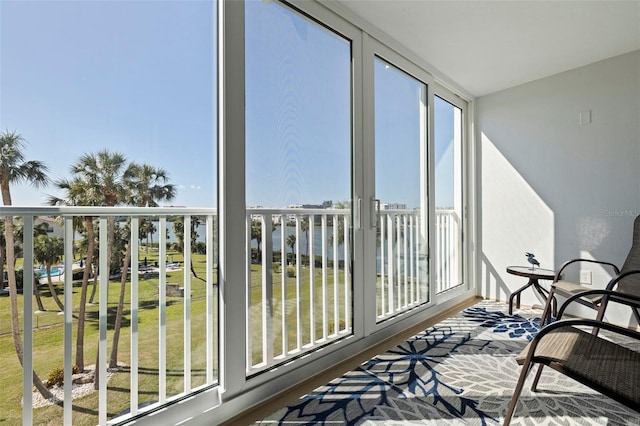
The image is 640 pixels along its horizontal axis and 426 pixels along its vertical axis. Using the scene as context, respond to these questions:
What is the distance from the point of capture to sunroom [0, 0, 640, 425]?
142cm

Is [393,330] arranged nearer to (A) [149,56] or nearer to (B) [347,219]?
(B) [347,219]

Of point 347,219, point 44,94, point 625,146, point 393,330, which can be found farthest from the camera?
point 625,146

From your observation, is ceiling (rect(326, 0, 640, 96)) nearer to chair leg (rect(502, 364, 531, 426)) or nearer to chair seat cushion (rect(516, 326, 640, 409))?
chair seat cushion (rect(516, 326, 640, 409))

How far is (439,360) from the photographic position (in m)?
2.37

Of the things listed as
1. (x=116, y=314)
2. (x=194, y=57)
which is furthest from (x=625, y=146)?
(x=116, y=314)

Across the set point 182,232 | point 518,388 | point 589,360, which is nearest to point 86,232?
point 182,232

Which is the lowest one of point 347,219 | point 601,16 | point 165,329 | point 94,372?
point 94,372

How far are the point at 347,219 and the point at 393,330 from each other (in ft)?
3.59

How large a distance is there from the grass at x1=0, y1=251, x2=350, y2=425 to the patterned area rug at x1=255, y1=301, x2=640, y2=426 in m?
0.50

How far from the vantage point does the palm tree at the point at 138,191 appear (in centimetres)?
156

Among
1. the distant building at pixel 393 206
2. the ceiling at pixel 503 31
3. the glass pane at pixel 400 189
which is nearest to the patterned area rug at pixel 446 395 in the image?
the glass pane at pixel 400 189

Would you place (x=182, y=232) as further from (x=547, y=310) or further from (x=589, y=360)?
(x=547, y=310)

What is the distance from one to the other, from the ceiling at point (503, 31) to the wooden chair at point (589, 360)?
7.09ft

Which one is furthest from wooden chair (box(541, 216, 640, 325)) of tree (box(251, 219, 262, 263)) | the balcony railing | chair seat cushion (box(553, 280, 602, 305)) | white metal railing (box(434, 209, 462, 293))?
tree (box(251, 219, 262, 263))
